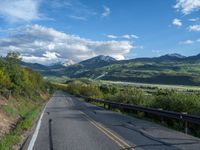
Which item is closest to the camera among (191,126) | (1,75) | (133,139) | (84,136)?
(133,139)

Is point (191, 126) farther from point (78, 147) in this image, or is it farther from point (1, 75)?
point (1, 75)

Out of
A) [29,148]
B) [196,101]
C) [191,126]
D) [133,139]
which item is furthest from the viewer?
[196,101]

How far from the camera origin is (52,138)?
45.8ft

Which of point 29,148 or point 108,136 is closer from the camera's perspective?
point 29,148

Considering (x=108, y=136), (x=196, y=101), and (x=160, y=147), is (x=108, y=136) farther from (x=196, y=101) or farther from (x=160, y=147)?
(x=196, y=101)

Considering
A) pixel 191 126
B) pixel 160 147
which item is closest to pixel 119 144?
pixel 160 147

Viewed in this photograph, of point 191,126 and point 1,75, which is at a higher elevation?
point 1,75

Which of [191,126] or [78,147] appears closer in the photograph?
[78,147]

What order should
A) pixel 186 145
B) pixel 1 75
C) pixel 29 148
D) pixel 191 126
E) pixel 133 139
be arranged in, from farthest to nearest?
pixel 1 75 → pixel 191 126 → pixel 133 139 → pixel 186 145 → pixel 29 148

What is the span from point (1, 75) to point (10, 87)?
2.44 metres

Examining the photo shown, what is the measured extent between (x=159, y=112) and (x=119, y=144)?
9.94m

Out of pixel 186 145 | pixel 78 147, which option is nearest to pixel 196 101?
pixel 186 145

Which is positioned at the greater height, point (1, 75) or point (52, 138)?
point (1, 75)

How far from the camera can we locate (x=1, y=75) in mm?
34750
